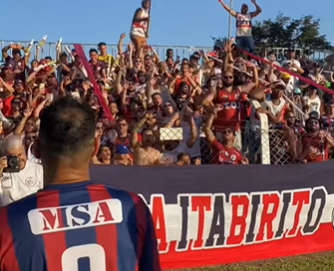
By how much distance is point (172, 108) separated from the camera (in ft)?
29.8

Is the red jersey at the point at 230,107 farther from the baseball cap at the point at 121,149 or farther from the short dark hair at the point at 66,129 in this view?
the short dark hair at the point at 66,129

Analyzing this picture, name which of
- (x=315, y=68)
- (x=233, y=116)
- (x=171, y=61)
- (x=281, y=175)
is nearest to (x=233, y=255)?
(x=281, y=175)

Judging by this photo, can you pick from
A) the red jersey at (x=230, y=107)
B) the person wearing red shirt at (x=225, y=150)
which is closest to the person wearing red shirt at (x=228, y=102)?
the red jersey at (x=230, y=107)

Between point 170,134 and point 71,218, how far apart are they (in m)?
6.04

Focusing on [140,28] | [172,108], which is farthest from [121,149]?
[140,28]

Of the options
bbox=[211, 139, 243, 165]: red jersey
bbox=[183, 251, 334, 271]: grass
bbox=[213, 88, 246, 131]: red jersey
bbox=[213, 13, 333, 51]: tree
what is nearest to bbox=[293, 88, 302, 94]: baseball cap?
bbox=[213, 88, 246, 131]: red jersey

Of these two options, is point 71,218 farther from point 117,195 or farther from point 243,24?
point 243,24

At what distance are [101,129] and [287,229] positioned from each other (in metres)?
2.45

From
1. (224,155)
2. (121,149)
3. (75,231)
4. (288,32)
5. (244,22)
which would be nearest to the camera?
(75,231)

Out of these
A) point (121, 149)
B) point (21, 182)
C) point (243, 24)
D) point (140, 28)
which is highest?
point (243, 24)

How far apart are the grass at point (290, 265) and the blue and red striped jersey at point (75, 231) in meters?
4.87

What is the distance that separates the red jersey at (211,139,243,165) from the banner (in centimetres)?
81

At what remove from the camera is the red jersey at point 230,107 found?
29.5 ft

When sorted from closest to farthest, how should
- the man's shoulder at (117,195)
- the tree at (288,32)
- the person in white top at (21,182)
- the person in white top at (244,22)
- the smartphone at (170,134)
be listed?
the man's shoulder at (117,195) → the person in white top at (21,182) → the smartphone at (170,134) → the person in white top at (244,22) → the tree at (288,32)
